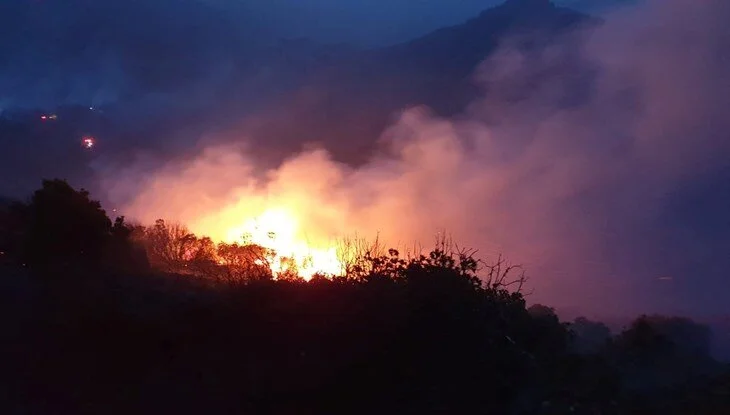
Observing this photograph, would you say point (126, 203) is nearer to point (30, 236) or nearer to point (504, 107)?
point (504, 107)

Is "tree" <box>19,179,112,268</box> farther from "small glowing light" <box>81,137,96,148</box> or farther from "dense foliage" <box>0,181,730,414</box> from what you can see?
"small glowing light" <box>81,137,96,148</box>

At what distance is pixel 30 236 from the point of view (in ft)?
37.1

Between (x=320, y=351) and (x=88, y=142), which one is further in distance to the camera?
(x=88, y=142)

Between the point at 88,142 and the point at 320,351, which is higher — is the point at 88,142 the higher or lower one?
the higher one

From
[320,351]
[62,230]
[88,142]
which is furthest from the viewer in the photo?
[88,142]

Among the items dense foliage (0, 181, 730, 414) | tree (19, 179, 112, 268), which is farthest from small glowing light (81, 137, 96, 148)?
dense foliage (0, 181, 730, 414)

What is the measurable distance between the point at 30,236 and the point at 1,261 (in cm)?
52

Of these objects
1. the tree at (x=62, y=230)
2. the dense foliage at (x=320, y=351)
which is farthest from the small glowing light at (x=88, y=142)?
the dense foliage at (x=320, y=351)

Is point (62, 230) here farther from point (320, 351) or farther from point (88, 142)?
point (88, 142)

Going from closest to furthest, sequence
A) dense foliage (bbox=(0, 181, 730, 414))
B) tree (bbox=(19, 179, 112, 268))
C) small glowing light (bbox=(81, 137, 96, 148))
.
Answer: dense foliage (bbox=(0, 181, 730, 414)) → tree (bbox=(19, 179, 112, 268)) → small glowing light (bbox=(81, 137, 96, 148))

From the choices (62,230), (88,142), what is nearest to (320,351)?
(62,230)

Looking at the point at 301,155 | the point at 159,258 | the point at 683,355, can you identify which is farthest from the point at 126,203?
the point at 683,355

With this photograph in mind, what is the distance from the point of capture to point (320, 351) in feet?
25.8

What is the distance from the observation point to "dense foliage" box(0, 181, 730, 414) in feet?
24.6
